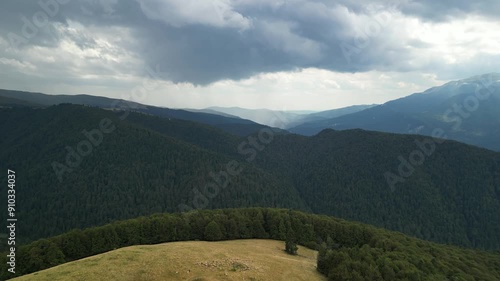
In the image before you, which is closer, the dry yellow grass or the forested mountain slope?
the dry yellow grass

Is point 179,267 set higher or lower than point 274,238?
higher

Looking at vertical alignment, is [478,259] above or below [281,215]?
below

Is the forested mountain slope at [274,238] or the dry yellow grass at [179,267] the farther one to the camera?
the forested mountain slope at [274,238]

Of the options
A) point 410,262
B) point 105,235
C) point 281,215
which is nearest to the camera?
point 410,262

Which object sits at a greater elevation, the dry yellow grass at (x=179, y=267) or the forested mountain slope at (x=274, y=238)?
the dry yellow grass at (x=179, y=267)

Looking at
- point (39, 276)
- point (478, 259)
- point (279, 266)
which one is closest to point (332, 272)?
point (279, 266)

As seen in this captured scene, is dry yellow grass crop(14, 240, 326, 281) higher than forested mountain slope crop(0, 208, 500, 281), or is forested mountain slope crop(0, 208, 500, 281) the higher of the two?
dry yellow grass crop(14, 240, 326, 281)

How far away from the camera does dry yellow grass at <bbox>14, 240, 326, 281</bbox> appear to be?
2351 inches

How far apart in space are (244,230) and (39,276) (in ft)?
224

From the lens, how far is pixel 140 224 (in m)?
111

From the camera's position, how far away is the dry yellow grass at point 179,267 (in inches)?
2351

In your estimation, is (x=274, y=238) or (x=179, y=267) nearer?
(x=179, y=267)

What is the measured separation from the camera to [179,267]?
63531mm

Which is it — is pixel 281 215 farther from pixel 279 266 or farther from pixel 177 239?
pixel 279 266
